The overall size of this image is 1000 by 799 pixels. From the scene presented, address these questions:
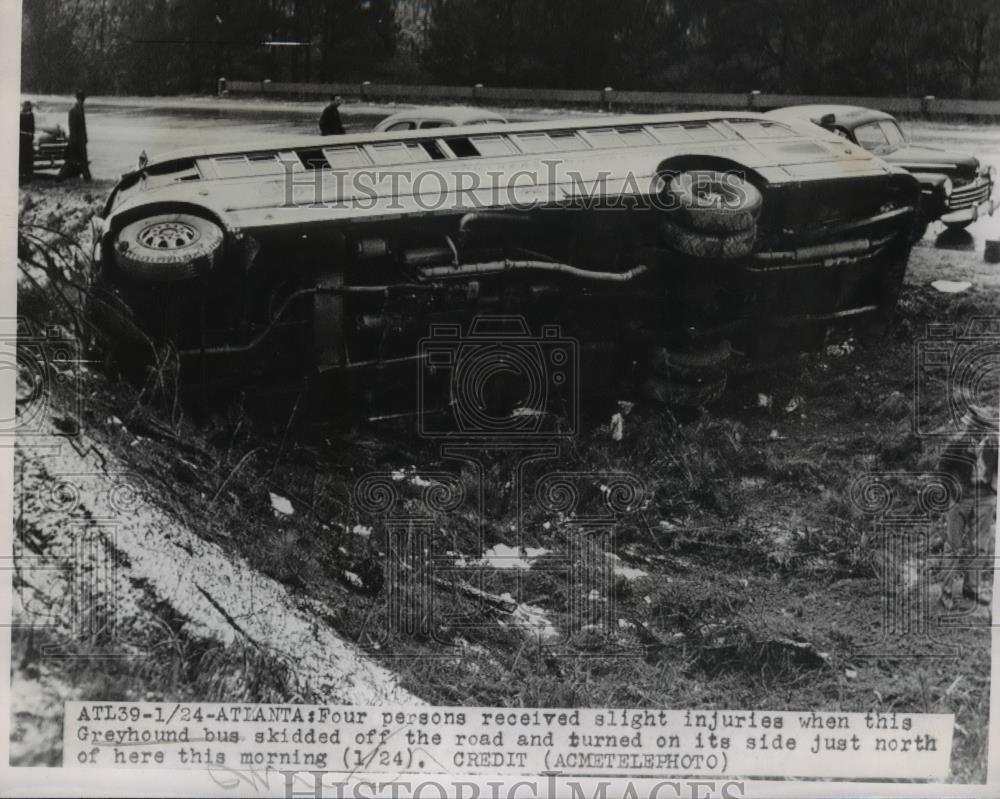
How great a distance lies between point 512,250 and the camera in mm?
3764

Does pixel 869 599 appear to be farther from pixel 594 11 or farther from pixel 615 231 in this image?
pixel 594 11

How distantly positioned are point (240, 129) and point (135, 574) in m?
1.64

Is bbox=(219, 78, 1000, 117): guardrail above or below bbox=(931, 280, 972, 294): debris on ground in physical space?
above

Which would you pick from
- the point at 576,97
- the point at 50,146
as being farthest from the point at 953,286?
the point at 50,146

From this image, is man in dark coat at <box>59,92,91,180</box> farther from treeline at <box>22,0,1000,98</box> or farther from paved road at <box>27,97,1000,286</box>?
treeline at <box>22,0,1000,98</box>

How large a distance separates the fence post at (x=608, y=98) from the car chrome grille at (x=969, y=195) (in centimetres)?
130

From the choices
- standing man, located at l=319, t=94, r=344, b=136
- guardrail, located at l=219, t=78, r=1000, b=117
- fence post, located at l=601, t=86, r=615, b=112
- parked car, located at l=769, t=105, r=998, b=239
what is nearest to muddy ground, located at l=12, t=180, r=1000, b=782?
parked car, located at l=769, t=105, r=998, b=239

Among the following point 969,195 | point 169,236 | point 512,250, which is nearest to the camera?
point 169,236

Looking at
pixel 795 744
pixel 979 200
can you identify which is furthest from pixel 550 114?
pixel 795 744

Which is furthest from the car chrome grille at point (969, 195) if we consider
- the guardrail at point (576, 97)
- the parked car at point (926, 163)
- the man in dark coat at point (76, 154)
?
the man in dark coat at point (76, 154)

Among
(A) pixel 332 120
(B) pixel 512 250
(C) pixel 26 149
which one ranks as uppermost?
(A) pixel 332 120

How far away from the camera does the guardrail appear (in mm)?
3865

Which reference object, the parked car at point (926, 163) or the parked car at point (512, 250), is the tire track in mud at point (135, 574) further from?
the parked car at point (926, 163)

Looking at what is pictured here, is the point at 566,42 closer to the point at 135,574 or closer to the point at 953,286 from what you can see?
the point at 953,286
